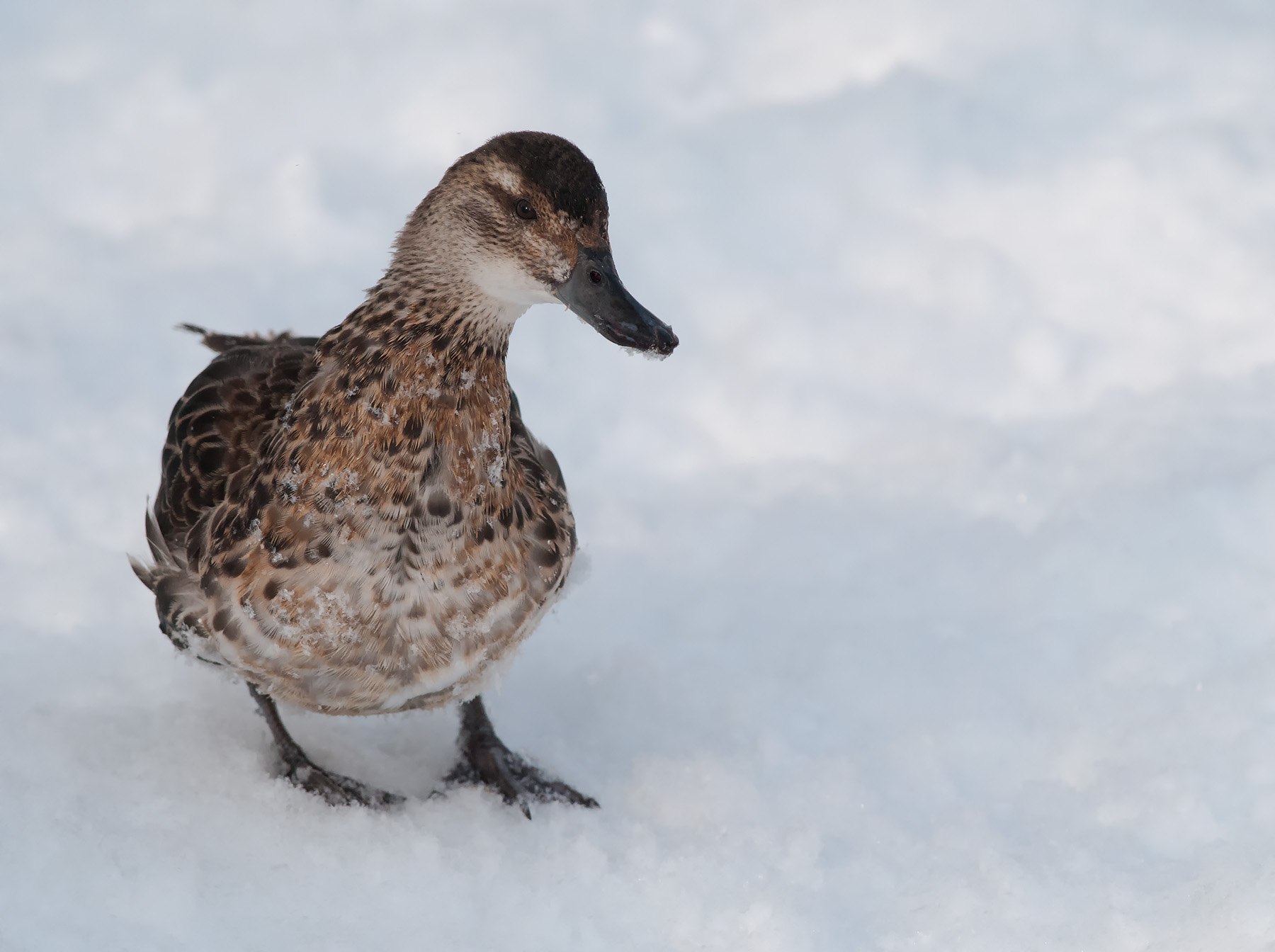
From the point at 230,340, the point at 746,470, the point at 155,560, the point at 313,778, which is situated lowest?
the point at 313,778

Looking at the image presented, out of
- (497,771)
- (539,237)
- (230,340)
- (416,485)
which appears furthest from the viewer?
(230,340)

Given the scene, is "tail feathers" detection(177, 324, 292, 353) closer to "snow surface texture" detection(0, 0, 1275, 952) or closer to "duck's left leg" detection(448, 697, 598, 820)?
"snow surface texture" detection(0, 0, 1275, 952)

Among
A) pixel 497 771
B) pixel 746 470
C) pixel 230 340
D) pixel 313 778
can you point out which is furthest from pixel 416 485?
pixel 746 470

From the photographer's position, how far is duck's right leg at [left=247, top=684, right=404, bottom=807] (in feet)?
11.5

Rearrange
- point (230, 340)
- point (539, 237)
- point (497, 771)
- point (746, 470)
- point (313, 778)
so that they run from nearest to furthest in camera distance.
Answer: point (539, 237)
point (313, 778)
point (497, 771)
point (230, 340)
point (746, 470)

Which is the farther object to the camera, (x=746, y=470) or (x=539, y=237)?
(x=746, y=470)

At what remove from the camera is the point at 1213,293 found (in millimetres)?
5797

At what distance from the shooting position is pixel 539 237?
2.92 m

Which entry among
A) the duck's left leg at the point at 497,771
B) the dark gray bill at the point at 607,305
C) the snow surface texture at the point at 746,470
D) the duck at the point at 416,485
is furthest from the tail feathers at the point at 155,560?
the dark gray bill at the point at 607,305

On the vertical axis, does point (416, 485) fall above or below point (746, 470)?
below

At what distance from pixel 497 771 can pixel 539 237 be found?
5.39 feet

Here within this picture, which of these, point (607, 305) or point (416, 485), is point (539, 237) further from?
point (416, 485)

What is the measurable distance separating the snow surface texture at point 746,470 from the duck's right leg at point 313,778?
0.13 meters

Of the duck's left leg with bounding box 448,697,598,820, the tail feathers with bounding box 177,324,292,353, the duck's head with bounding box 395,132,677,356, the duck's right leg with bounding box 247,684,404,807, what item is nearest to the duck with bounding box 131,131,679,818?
the duck's head with bounding box 395,132,677,356
